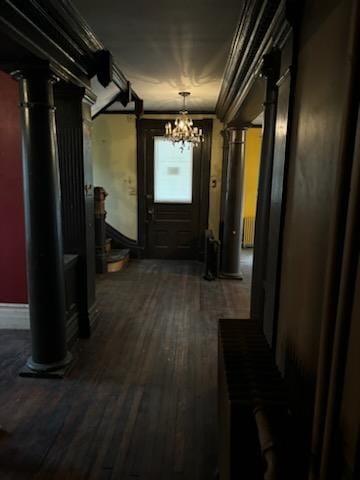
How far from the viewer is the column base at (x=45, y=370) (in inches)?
102

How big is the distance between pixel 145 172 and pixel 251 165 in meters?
2.32

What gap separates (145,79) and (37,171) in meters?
2.14

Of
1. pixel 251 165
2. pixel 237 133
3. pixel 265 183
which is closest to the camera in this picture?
pixel 265 183

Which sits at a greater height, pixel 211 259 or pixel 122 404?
pixel 211 259

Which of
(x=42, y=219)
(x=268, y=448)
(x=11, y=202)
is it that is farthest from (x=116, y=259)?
(x=268, y=448)

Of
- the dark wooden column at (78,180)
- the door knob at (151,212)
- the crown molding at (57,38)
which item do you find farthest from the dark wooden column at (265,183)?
the door knob at (151,212)

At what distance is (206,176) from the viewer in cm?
610

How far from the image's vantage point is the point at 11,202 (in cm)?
314

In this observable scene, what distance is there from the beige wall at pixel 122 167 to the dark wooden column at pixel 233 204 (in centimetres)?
90

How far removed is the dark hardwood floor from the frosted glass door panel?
2774 mm

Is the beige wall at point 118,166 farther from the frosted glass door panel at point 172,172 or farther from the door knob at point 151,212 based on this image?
the frosted glass door panel at point 172,172

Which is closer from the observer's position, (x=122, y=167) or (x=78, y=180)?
(x=78, y=180)

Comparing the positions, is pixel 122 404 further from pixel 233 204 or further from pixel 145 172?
pixel 145 172

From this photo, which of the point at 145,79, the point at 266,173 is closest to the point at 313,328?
the point at 266,173
